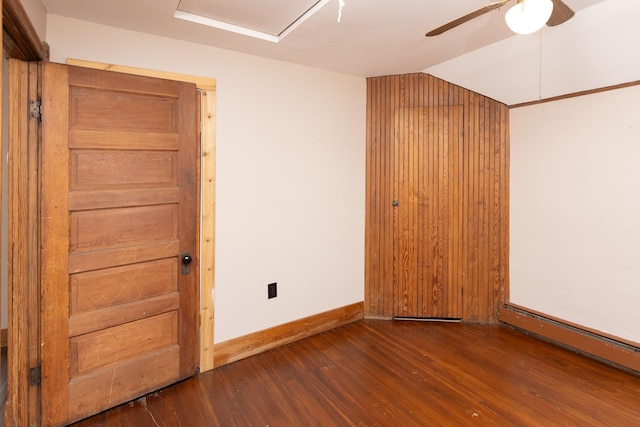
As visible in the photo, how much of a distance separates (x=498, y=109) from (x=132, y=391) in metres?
3.67

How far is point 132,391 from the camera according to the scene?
2.31 metres

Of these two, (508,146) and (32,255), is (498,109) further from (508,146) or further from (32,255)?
(32,255)

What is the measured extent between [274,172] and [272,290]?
0.97 m

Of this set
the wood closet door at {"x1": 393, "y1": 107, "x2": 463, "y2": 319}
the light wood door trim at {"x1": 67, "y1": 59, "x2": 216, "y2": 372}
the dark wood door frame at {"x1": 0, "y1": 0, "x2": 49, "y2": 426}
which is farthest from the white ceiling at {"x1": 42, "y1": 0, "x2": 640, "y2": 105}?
the dark wood door frame at {"x1": 0, "y1": 0, "x2": 49, "y2": 426}

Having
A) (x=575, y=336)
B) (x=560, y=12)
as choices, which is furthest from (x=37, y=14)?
(x=575, y=336)

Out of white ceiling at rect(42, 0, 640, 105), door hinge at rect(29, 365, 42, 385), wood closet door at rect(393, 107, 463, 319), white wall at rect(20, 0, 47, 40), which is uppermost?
white ceiling at rect(42, 0, 640, 105)

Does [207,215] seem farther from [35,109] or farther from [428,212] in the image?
[428,212]

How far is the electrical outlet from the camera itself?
9.88ft

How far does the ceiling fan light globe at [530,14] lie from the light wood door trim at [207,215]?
192 cm

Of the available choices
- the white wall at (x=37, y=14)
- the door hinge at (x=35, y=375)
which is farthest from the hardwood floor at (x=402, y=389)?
the white wall at (x=37, y=14)

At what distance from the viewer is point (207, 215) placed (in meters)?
2.63

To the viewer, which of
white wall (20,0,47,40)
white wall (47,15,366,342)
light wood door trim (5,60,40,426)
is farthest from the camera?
white wall (47,15,366,342)

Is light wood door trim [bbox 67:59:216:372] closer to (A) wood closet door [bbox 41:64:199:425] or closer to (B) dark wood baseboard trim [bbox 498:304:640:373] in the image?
(A) wood closet door [bbox 41:64:199:425]

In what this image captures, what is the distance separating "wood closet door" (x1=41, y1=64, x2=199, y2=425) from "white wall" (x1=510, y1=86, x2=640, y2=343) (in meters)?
2.83
